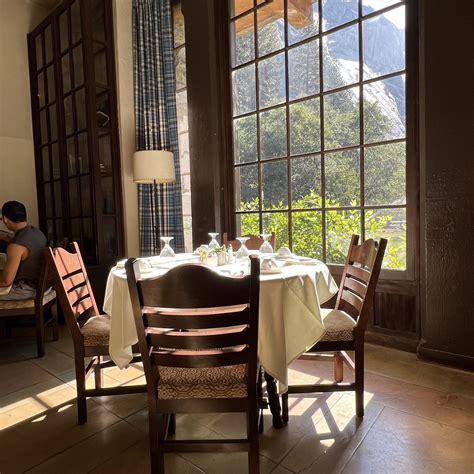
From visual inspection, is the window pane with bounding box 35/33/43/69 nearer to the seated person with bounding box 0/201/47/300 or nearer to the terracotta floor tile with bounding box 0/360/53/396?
the seated person with bounding box 0/201/47/300

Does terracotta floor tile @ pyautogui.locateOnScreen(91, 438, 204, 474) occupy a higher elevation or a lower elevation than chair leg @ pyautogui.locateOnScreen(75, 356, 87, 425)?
lower

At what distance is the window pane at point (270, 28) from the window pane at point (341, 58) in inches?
17.3

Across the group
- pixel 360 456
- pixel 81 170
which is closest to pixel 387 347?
pixel 360 456

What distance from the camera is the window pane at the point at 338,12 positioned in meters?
2.63

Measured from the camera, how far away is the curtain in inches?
152

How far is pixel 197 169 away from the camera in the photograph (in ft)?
11.4

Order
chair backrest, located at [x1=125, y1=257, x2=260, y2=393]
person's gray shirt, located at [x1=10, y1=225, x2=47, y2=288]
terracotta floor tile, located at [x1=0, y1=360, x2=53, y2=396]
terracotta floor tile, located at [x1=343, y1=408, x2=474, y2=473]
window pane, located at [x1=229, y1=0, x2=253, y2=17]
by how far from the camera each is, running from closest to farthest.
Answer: chair backrest, located at [x1=125, y1=257, x2=260, y2=393]
terracotta floor tile, located at [x1=343, y1=408, x2=474, y2=473]
terracotta floor tile, located at [x1=0, y1=360, x2=53, y2=396]
person's gray shirt, located at [x1=10, y1=225, x2=47, y2=288]
window pane, located at [x1=229, y1=0, x2=253, y2=17]

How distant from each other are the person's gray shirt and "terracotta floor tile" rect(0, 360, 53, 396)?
23.6 inches

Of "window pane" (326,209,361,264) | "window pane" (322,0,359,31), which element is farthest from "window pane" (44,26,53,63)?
"window pane" (326,209,361,264)

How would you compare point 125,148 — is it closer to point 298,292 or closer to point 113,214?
point 113,214

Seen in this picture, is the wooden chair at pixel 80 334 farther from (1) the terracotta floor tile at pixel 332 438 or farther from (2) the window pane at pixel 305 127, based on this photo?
(2) the window pane at pixel 305 127

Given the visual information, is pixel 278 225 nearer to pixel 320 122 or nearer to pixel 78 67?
pixel 320 122

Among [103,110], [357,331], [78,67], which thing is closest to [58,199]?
[103,110]

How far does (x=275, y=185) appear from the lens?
3.13 m
